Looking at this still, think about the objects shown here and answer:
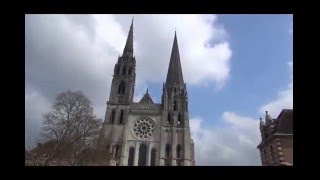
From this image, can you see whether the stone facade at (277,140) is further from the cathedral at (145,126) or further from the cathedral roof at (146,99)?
the cathedral roof at (146,99)

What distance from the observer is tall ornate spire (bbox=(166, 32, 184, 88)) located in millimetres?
54178

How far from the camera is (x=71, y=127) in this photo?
24.4 metres

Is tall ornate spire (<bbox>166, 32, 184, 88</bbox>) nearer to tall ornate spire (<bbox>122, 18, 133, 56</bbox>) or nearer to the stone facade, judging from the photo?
tall ornate spire (<bbox>122, 18, 133, 56</bbox>)

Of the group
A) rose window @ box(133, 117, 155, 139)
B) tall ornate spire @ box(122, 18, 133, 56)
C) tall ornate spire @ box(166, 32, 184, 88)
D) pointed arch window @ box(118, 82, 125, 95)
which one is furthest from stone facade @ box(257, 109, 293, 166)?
Result: tall ornate spire @ box(122, 18, 133, 56)

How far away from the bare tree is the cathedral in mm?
14760

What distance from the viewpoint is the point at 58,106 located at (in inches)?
989

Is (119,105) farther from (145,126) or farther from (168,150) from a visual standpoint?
(168,150)

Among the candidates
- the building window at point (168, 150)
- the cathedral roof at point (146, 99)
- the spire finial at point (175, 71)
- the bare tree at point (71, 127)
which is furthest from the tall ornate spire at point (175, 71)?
the bare tree at point (71, 127)

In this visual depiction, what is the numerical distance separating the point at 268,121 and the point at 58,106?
1921cm

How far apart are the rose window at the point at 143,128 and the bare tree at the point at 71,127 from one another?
19.4 meters

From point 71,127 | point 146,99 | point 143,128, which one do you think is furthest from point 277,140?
point 146,99
